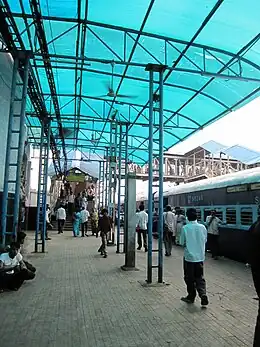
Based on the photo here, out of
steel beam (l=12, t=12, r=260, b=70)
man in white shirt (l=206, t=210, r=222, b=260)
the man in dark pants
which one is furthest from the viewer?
man in white shirt (l=206, t=210, r=222, b=260)

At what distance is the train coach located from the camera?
1076 cm

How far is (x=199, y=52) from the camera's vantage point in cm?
942

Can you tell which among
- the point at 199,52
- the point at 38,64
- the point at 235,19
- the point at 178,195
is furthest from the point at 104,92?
the point at 178,195

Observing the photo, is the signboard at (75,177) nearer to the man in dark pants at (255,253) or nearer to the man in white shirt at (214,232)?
the man in white shirt at (214,232)

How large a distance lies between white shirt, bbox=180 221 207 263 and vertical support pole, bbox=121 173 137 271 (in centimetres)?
346

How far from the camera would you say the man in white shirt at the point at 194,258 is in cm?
617

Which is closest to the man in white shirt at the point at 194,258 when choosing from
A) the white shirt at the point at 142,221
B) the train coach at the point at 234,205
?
the train coach at the point at 234,205

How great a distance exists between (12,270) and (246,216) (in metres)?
7.23

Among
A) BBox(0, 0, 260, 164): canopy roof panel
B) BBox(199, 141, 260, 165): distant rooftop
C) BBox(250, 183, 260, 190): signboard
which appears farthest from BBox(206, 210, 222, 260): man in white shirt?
BBox(199, 141, 260, 165): distant rooftop

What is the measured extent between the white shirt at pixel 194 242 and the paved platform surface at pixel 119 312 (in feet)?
2.82

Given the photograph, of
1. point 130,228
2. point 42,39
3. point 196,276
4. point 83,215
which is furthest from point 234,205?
point 83,215

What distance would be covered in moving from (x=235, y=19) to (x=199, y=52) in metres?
1.91

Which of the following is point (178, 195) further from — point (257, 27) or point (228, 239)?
point (257, 27)

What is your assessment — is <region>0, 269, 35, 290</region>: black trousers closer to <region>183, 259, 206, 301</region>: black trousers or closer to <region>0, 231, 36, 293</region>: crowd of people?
<region>0, 231, 36, 293</region>: crowd of people
